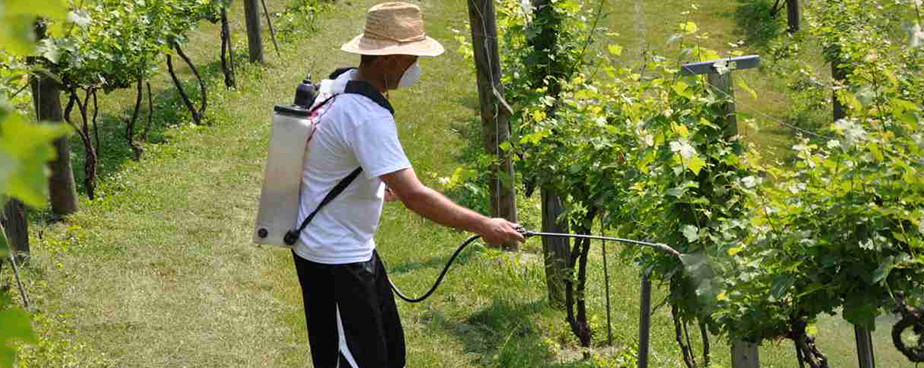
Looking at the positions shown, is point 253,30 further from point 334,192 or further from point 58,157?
point 334,192

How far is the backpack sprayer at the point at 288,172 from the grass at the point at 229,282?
206 centimetres

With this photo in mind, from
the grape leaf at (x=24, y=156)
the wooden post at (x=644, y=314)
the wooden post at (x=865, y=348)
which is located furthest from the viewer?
the wooden post at (x=644, y=314)

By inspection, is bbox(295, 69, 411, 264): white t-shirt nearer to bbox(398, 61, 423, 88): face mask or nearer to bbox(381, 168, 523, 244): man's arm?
bbox(381, 168, 523, 244): man's arm

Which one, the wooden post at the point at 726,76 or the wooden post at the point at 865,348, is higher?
the wooden post at the point at 726,76

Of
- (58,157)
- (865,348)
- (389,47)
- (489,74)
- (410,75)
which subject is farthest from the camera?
(58,157)

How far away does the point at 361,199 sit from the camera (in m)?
3.64

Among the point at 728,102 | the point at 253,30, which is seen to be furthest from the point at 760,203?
the point at 253,30

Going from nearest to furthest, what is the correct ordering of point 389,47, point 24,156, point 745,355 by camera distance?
point 24,156
point 389,47
point 745,355

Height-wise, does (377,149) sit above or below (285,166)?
above

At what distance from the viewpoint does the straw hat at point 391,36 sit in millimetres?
3561

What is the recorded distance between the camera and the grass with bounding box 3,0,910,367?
5.91 meters

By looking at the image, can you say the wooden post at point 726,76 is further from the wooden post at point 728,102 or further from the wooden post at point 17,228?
the wooden post at point 17,228

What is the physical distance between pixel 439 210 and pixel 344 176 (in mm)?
393

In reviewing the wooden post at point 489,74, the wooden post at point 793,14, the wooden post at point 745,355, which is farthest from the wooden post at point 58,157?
the wooden post at point 793,14
